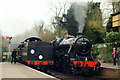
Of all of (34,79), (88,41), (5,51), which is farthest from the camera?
(5,51)

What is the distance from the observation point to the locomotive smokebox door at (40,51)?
57.5 feet

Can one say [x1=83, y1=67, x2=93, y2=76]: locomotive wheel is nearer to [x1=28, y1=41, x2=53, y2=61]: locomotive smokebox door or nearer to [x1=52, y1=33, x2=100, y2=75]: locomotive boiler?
[x1=52, y1=33, x2=100, y2=75]: locomotive boiler

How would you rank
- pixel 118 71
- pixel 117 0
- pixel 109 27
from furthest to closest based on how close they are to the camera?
pixel 109 27
pixel 117 0
pixel 118 71

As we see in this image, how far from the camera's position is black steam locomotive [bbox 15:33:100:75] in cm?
1545

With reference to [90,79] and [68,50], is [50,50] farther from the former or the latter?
[90,79]

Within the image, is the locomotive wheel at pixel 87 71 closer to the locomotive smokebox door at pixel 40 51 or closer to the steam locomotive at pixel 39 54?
the steam locomotive at pixel 39 54

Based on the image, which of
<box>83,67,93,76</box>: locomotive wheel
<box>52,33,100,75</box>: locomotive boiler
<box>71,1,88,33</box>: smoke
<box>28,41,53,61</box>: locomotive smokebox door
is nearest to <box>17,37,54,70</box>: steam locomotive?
<box>28,41,53,61</box>: locomotive smokebox door

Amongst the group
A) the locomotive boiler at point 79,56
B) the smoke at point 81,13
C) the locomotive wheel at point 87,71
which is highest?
the smoke at point 81,13

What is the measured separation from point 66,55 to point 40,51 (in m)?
2.78

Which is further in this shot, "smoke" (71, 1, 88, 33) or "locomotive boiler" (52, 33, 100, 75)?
"smoke" (71, 1, 88, 33)

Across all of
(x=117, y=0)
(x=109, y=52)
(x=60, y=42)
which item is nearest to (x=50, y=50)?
(x=60, y=42)

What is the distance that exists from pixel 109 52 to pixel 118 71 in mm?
9315

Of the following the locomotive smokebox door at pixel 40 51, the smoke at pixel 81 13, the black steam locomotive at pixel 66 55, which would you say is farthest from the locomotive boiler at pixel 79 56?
the smoke at pixel 81 13

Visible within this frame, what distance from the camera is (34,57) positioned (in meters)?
17.6
